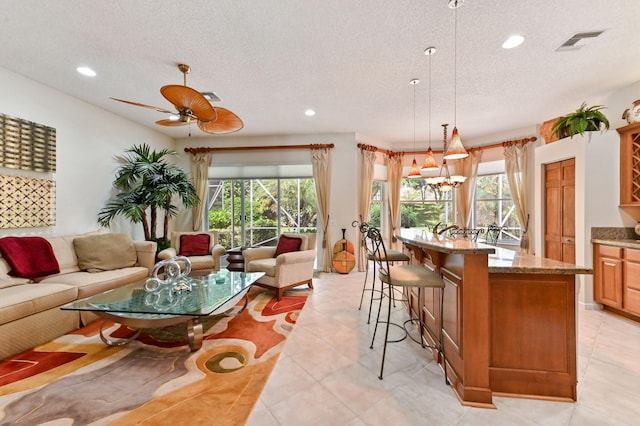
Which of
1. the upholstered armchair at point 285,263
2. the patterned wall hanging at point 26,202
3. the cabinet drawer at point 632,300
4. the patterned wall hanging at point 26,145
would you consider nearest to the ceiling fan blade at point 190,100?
the upholstered armchair at point 285,263

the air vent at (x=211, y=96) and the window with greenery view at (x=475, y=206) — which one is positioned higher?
the air vent at (x=211, y=96)

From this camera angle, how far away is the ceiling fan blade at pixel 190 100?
6.98ft

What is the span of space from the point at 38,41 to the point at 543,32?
467cm

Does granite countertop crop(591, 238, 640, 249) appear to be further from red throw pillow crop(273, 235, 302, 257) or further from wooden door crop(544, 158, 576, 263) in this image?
red throw pillow crop(273, 235, 302, 257)

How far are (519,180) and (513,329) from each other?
14.1 feet

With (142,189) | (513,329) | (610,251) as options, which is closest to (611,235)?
(610,251)

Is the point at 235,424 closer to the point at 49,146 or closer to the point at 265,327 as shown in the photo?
the point at 265,327

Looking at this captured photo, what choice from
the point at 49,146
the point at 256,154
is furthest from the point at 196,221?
the point at 49,146

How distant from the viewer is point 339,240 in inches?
207

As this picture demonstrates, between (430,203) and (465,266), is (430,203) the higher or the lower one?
the higher one

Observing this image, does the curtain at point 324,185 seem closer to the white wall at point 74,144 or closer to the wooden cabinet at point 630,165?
the white wall at point 74,144

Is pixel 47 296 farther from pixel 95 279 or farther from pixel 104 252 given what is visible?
pixel 104 252

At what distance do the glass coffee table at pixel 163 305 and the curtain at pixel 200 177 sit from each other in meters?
2.75

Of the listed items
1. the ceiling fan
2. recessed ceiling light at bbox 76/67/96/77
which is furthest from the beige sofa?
recessed ceiling light at bbox 76/67/96/77
